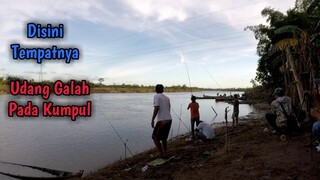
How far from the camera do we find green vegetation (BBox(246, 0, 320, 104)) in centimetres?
1030

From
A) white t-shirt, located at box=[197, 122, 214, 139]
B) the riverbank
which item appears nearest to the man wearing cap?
the riverbank

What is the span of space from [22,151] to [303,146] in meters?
12.8

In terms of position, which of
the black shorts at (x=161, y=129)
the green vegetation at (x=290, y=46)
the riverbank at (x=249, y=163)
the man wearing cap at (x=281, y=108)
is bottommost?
the riverbank at (x=249, y=163)

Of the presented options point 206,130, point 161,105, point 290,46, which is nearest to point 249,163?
point 161,105

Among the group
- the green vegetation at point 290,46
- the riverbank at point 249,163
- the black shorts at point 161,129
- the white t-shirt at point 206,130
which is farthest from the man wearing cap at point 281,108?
the black shorts at point 161,129

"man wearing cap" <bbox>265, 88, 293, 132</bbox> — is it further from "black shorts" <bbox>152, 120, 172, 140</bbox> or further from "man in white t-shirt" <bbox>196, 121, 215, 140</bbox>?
"black shorts" <bbox>152, 120, 172, 140</bbox>

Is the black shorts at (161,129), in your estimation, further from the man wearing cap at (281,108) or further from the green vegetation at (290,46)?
the green vegetation at (290,46)

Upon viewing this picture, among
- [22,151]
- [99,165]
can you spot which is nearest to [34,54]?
[99,165]

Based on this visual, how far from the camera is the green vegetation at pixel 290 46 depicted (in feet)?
33.8

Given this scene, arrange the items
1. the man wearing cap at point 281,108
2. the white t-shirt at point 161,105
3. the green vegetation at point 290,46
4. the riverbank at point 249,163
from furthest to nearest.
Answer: the green vegetation at point 290,46 < the man wearing cap at point 281,108 < the white t-shirt at point 161,105 < the riverbank at point 249,163

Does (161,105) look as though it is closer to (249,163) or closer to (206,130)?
(249,163)

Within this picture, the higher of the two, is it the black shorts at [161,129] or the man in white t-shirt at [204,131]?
the black shorts at [161,129]

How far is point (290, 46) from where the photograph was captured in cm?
1644

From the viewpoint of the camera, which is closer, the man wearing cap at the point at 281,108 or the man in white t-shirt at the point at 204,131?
the man wearing cap at the point at 281,108
